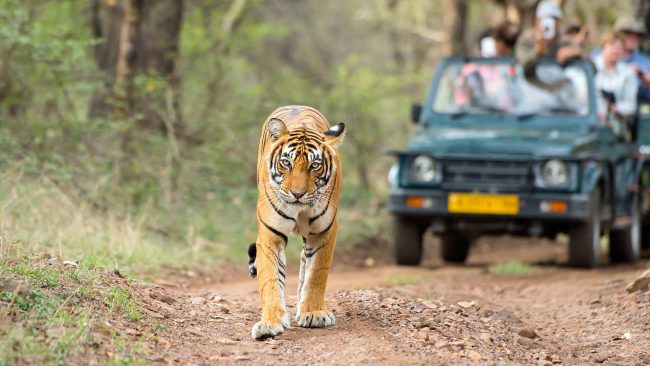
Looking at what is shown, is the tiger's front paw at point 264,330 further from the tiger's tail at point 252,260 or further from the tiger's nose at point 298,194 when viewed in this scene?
the tiger's tail at point 252,260

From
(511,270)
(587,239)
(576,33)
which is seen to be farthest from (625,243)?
(576,33)

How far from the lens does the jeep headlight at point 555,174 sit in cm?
1040

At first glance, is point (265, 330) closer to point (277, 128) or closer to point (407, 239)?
point (277, 128)

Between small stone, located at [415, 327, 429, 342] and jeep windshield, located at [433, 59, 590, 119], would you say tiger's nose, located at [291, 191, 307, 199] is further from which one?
jeep windshield, located at [433, 59, 590, 119]

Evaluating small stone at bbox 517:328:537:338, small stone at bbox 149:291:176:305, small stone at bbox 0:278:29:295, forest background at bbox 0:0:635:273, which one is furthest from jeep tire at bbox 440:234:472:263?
small stone at bbox 0:278:29:295

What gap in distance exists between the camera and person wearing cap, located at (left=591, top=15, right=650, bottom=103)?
13.3m

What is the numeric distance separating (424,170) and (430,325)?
4.23 metres

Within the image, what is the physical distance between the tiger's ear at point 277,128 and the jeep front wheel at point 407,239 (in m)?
4.84

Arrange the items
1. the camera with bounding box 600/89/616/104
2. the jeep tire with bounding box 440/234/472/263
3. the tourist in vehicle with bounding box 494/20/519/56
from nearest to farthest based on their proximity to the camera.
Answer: the camera with bounding box 600/89/616/104 → the jeep tire with bounding box 440/234/472/263 → the tourist in vehicle with bounding box 494/20/519/56

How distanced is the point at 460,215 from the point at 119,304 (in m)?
5.05

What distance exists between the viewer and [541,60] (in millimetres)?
11695

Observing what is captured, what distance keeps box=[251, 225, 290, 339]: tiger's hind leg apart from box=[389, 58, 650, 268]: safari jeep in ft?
14.6

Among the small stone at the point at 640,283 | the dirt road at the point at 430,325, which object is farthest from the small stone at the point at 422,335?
the small stone at the point at 640,283

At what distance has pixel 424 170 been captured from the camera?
10.7m
